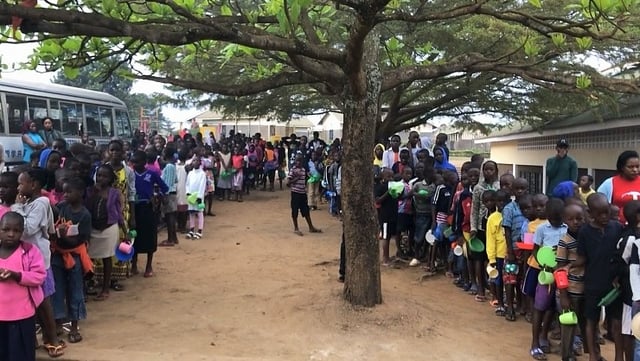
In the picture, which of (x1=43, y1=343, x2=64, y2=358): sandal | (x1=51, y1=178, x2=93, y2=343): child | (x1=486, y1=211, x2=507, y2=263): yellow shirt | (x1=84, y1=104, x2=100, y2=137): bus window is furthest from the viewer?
(x1=84, y1=104, x2=100, y2=137): bus window

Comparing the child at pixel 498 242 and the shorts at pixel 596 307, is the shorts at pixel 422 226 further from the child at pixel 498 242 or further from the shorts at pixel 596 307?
the shorts at pixel 596 307

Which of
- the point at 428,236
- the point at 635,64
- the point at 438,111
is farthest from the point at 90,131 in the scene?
the point at 635,64

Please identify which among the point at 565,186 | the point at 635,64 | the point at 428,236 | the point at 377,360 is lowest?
the point at 377,360

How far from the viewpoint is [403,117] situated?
15602 mm

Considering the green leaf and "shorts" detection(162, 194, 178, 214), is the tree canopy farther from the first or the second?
"shorts" detection(162, 194, 178, 214)

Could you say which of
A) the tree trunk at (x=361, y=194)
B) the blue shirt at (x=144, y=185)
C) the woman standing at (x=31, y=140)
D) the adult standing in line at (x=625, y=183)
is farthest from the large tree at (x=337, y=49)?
the woman standing at (x=31, y=140)

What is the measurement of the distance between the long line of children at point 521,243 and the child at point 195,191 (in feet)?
11.2

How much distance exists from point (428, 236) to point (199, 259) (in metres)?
3.43

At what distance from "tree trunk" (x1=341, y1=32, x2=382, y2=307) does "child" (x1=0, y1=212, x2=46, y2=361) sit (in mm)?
2817

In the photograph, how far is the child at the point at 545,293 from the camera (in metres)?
4.79

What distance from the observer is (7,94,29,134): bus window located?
39.5ft

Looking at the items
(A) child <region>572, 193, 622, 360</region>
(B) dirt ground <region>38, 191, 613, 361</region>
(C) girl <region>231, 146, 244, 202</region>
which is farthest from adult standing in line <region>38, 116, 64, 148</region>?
(A) child <region>572, 193, 622, 360</region>

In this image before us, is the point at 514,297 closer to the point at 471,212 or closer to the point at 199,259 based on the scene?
the point at 471,212

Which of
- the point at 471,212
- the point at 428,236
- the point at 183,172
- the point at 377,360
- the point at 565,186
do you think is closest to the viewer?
the point at 377,360
